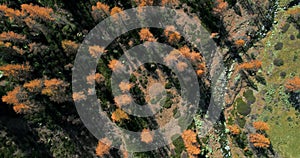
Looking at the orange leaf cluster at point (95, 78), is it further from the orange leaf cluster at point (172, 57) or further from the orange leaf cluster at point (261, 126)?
the orange leaf cluster at point (261, 126)

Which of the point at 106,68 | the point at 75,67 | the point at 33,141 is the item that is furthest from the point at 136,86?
the point at 33,141

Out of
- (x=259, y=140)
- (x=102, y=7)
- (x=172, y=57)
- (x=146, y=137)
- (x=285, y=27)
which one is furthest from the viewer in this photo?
(x=285, y=27)

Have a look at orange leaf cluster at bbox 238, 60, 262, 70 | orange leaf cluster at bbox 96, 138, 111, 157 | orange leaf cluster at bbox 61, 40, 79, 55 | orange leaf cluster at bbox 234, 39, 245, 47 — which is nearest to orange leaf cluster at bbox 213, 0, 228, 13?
orange leaf cluster at bbox 234, 39, 245, 47

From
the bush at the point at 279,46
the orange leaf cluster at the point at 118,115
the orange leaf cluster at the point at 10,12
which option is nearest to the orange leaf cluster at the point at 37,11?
the orange leaf cluster at the point at 10,12

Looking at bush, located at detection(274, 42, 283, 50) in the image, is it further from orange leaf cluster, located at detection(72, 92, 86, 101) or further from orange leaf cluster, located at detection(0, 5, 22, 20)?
orange leaf cluster, located at detection(0, 5, 22, 20)

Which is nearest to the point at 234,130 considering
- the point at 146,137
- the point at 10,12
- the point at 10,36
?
the point at 146,137

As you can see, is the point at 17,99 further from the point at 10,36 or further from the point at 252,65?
the point at 252,65
